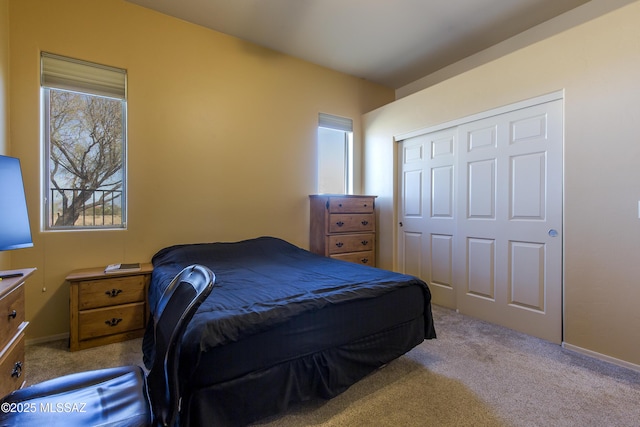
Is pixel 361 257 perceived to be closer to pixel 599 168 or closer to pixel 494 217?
pixel 494 217

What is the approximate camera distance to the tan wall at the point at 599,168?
76.7 inches

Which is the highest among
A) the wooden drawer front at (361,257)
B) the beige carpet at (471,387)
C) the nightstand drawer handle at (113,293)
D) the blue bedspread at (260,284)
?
the blue bedspread at (260,284)

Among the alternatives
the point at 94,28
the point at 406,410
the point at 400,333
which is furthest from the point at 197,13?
the point at 406,410

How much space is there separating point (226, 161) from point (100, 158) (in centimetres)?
112

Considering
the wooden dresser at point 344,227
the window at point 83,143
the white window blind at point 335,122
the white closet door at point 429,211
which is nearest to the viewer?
the window at point 83,143

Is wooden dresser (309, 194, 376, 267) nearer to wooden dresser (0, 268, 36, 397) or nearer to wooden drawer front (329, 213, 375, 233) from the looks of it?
wooden drawer front (329, 213, 375, 233)

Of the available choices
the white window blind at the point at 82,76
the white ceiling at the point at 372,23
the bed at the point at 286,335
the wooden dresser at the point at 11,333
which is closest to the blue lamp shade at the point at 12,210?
the wooden dresser at the point at 11,333

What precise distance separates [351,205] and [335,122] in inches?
48.5

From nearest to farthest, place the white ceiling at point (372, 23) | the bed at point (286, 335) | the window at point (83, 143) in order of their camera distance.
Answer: the bed at point (286, 335) < the window at point (83, 143) < the white ceiling at point (372, 23)

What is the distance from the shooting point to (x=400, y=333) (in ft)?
6.32

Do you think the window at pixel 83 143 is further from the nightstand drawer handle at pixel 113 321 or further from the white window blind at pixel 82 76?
the nightstand drawer handle at pixel 113 321

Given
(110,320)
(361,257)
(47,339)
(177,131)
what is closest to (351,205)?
(361,257)

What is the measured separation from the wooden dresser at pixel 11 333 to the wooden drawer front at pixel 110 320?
0.65 m

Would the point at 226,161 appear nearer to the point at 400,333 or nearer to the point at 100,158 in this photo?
the point at 100,158
